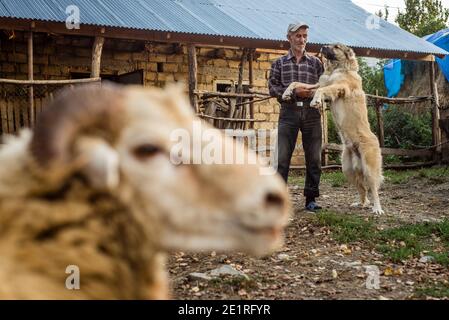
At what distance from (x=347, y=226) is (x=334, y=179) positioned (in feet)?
20.2

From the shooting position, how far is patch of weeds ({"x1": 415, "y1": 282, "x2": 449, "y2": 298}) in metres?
4.94

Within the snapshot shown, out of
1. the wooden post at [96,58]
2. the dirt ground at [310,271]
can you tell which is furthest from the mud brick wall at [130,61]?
the dirt ground at [310,271]

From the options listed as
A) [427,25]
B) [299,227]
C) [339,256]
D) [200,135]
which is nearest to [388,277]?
[339,256]

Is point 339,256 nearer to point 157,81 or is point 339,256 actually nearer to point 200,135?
point 200,135

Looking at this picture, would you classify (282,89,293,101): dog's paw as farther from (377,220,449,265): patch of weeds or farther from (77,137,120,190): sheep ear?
(77,137,120,190): sheep ear

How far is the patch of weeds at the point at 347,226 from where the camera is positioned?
6.97 metres

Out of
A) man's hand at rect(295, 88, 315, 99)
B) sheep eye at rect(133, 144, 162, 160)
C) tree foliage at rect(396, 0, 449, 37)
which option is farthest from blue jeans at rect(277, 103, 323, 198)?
tree foliage at rect(396, 0, 449, 37)

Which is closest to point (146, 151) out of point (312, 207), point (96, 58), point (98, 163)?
point (98, 163)

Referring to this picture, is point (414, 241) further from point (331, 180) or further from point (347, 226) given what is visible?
point (331, 180)

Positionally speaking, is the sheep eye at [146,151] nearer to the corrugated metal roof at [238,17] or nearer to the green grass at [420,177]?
the corrugated metal roof at [238,17]

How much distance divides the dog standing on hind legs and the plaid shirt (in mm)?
651

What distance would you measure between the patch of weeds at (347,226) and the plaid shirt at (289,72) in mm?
1850
